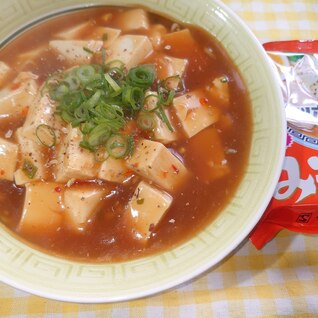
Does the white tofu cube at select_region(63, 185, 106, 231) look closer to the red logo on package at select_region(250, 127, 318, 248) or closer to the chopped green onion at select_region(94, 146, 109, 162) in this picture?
the chopped green onion at select_region(94, 146, 109, 162)

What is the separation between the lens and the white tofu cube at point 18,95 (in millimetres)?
2211

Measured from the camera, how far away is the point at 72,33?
8.23 feet

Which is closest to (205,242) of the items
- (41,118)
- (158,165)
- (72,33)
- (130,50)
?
(158,165)

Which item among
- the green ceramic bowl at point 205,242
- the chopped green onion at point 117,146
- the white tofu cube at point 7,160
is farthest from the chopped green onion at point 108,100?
the green ceramic bowl at point 205,242

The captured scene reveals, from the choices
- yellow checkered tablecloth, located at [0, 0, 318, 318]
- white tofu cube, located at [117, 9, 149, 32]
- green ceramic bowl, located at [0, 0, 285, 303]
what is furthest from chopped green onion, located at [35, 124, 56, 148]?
white tofu cube, located at [117, 9, 149, 32]

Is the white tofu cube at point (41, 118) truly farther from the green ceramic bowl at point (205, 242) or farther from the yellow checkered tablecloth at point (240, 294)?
the yellow checkered tablecloth at point (240, 294)

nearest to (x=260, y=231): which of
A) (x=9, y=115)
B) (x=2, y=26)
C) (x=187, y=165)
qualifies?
(x=187, y=165)

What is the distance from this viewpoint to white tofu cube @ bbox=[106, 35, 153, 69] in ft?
7.62

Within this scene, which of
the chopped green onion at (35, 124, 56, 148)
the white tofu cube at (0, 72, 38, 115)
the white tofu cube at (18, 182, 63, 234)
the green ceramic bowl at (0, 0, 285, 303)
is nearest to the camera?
the green ceramic bowl at (0, 0, 285, 303)

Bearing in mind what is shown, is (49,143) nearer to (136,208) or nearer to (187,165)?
(136,208)

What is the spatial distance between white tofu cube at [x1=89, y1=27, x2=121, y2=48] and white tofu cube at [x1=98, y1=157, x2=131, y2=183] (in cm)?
82

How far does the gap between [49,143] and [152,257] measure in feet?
2.69

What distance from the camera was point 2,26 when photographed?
2.42 meters

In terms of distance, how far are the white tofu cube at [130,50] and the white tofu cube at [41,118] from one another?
47 centimetres
